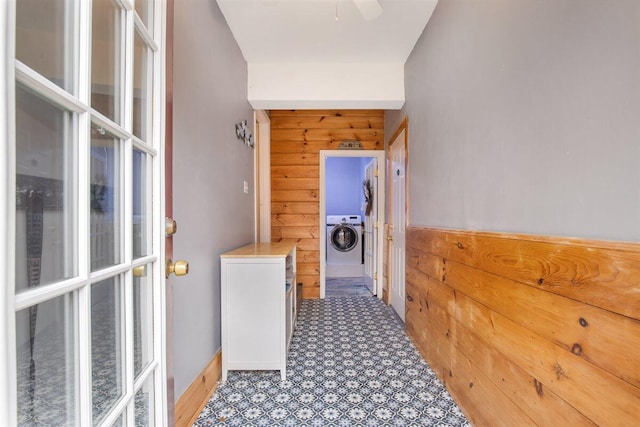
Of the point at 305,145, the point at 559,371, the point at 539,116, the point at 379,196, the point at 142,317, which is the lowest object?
the point at 559,371

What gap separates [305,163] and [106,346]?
3.20m

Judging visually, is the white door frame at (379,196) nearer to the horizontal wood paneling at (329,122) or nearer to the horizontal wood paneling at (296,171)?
the horizontal wood paneling at (296,171)

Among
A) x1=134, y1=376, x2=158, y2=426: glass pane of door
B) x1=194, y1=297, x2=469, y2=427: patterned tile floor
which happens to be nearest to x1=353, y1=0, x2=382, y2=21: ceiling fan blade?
x1=134, y1=376, x2=158, y2=426: glass pane of door

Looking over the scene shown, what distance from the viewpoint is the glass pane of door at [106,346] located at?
2.10 ft

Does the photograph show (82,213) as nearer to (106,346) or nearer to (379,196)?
(106,346)

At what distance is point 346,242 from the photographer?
5191 millimetres

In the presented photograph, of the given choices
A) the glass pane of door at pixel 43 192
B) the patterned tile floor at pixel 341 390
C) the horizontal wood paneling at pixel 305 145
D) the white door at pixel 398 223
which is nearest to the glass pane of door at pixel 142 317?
the glass pane of door at pixel 43 192

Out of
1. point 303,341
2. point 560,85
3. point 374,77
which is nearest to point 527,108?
point 560,85

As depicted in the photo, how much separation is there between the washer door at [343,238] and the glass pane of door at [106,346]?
14.8 feet

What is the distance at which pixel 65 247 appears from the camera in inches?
22.5

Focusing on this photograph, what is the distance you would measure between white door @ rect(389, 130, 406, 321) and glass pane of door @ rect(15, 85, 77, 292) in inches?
98.9

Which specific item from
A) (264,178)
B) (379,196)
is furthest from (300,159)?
(379,196)

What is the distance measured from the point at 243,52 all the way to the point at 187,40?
105 centimetres

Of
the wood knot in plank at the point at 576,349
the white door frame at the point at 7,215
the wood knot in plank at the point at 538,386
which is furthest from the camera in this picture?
the wood knot in plank at the point at 538,386
